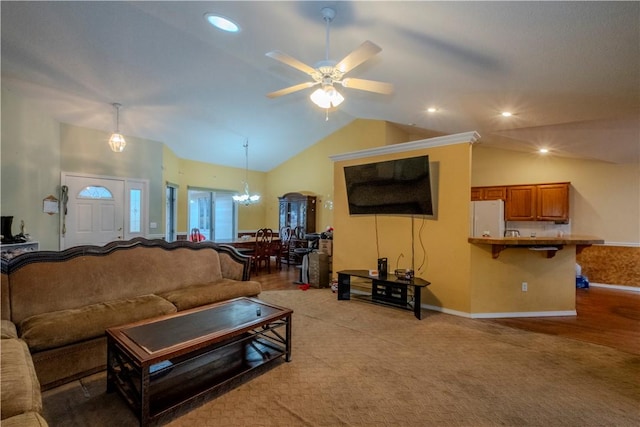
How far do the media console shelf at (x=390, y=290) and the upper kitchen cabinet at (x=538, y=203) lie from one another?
3.49 meters

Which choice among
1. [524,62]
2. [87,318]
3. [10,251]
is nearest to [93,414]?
[87,318]

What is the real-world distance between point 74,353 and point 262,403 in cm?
154

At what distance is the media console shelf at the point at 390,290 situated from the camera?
3.80m

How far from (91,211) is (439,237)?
6107 mm

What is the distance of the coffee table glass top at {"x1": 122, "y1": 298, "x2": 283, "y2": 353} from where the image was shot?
6.56ft

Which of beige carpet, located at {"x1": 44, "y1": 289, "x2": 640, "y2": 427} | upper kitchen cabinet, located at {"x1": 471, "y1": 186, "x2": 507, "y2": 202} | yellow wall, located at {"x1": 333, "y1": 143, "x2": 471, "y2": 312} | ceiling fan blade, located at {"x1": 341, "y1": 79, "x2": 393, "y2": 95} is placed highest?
ceiling fan blade, located at {"x1": 341, "y1": 79, "x2": 393, "y2": 95}

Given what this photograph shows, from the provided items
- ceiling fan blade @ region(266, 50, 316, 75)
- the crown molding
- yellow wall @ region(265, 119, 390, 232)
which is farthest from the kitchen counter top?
yellow wall @ region(265, 119, 390, 232)

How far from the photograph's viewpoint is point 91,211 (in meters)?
5.41

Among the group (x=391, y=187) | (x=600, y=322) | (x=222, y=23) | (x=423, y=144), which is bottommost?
(x=600, y=322)

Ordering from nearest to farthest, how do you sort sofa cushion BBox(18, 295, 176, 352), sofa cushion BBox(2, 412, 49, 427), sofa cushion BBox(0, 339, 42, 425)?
sofa cushion BBox(2, 412, 49, 427), sofa cushion BBox(0, 339, 42, 425), sofa cushion BBox(18, 295, 176, 352)

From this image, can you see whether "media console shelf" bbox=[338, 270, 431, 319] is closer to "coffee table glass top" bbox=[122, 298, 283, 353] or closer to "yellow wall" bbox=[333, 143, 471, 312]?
"yellow wall" bbox=[333, 143, 471, 312]

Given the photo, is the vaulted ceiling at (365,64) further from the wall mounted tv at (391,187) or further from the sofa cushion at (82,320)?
the sofa cushion at (82,320)

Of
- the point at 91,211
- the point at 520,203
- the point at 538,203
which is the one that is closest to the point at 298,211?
the point at 91,211

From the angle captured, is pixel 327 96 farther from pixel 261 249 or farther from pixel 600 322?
pixel 261 249
